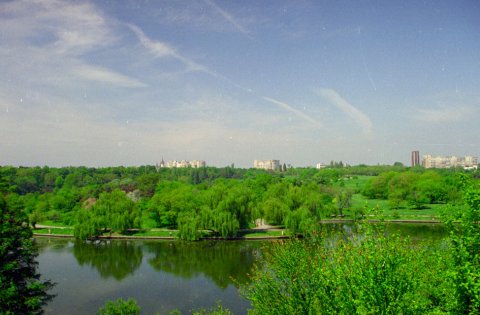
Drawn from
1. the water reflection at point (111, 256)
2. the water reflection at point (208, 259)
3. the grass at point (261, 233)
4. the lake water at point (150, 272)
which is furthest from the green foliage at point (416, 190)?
the water reflection at point (111, 256)

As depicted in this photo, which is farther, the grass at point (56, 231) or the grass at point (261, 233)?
the grass at point (56, 231)

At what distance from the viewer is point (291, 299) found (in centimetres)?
1168

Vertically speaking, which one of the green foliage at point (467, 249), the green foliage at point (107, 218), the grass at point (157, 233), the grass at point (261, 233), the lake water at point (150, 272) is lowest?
the lake water at point (150, 272)

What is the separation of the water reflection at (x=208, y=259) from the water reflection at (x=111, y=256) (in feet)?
5.59

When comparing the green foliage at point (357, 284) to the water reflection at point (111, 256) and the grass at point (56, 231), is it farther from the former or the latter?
the grass at point (56, 231)

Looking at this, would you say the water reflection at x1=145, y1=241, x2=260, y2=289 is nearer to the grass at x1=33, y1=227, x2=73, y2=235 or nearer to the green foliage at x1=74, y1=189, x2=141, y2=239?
the green foliage at x1=74, y1=189, x2=141, y2=239

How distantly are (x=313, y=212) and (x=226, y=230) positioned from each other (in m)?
12.3

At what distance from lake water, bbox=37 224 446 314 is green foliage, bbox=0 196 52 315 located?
6699mm

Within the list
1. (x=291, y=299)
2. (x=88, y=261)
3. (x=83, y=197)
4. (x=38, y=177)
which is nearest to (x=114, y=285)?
(x=88, y=261)

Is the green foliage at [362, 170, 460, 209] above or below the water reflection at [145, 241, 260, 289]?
above

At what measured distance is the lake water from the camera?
77.2 feet

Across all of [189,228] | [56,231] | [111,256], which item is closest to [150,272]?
[111,256]

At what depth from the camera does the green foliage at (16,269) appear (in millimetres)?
14971

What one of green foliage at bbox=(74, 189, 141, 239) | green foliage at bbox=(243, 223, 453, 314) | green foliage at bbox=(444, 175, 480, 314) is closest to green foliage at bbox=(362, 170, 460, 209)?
green foliage at bbox=(74, 189, 141, 239)
